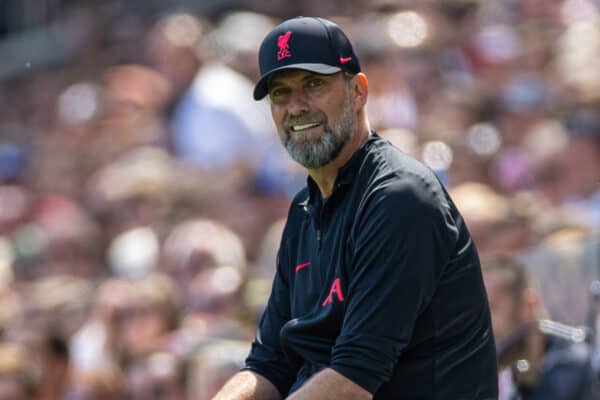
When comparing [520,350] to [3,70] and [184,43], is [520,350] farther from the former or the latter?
[3,70]


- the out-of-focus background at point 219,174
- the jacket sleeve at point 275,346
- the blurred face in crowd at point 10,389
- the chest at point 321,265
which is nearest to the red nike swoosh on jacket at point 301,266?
the chest at point 321,265

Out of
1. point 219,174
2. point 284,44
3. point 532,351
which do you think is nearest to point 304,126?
point 284,44

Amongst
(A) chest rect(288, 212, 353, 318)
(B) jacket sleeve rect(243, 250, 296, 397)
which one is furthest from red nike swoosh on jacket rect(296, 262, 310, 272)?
(B) jacket sleeve rect(243, 250, 296, 397)

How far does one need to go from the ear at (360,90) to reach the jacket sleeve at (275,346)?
2.06 feet

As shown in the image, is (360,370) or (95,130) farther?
(95,130)

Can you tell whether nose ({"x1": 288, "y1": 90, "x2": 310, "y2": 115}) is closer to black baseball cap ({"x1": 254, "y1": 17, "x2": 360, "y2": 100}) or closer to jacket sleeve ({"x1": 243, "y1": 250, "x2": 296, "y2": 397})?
black baseball cap ({"x1": 254, "y1": 17, "x2": 360, "y2": 100})

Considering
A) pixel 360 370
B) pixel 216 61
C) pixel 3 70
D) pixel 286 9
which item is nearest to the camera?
pixel 360 370

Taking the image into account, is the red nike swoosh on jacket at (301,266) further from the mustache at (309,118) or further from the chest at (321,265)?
the mustache at (309,118)

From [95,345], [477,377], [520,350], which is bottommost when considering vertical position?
[95,345]

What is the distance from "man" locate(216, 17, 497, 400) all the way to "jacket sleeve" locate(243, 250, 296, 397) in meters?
0.02

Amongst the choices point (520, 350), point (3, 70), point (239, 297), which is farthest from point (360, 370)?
point (3, 70)

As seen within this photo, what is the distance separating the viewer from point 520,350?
5340 millimetres

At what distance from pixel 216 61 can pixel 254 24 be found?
3.01ft

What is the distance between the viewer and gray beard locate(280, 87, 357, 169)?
4.07m
